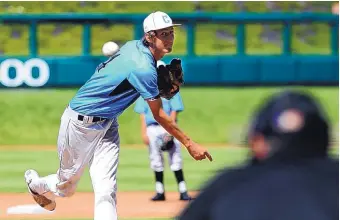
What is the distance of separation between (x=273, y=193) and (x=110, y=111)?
14.8 feet

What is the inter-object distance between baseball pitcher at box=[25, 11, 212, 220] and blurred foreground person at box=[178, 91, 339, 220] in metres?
4.10

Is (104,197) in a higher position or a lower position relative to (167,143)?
higher

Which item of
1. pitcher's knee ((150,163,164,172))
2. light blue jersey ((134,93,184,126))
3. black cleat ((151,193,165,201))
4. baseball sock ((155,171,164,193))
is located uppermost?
light blue jersey ((134,93,184,126))

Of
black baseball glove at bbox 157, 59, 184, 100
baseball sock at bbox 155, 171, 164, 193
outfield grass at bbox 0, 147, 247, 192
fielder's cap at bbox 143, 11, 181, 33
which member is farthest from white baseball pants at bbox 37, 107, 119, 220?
A: outfield grass at bbox 0, 147, 247, 192

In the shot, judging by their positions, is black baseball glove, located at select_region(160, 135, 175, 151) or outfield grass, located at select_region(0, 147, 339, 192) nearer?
black baseball glove, located at select_region(160, 135, 175, 151)

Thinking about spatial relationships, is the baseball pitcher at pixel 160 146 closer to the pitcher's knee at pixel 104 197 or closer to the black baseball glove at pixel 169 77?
the black baseball glove at pixel 169 77

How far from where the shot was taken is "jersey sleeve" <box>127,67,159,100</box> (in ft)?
22.2

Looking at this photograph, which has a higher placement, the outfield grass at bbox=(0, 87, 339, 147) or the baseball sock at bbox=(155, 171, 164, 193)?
the baseball sock at bbox=(155, 171, 164, 193)

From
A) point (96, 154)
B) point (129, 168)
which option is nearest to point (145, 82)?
point (96, 154)

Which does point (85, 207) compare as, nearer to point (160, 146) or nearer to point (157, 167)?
point (157, 167)

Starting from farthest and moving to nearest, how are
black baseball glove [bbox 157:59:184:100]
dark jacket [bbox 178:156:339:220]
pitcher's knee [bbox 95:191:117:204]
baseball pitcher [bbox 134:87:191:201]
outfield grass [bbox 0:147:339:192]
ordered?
outfield grass [bbox 0:147:339:192], baseball pitcher [bbox 134:87:191:201], black baseball glove [bbox 157:59:184:100], pitcher's knee [bbox 95:191:117:204], dark jacket [bbox 178:156:339:220]

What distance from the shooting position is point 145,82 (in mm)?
6770

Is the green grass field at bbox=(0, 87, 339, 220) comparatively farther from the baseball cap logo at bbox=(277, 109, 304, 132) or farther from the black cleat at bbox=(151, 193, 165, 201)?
the baseball cap logo at bbox=(277, 109, 304, 132)

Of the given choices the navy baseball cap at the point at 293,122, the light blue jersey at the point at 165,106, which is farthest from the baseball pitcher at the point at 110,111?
the navy baseball cap at the point at 293,122
